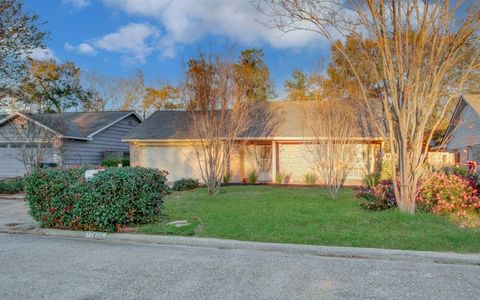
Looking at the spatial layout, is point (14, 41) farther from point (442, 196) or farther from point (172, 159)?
point (442, 196)

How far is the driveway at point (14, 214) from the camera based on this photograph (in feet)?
26.5

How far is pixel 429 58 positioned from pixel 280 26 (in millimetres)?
3352

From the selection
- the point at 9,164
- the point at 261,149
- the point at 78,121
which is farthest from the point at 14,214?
the point at 78,121

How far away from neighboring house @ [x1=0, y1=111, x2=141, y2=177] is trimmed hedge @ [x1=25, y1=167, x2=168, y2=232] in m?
9.82

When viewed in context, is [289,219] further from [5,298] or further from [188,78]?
[188,78]

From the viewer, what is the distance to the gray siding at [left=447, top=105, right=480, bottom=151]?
18344mm

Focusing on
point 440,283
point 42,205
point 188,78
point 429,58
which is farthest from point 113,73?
point 440,283

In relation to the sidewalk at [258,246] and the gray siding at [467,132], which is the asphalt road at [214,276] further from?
the gray siding at [467,132]

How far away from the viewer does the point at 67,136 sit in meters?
18.9

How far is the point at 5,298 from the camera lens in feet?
12.7

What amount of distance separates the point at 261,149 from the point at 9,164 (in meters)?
14.7

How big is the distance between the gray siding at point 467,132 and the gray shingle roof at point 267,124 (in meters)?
6.33

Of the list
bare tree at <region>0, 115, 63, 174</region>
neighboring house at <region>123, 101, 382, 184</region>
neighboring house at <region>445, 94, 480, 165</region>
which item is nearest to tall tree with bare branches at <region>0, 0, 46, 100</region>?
bare tree at <region>0, 115, 63, 174</region>

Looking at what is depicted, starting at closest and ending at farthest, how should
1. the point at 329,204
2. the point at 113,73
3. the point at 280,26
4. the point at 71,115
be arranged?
the point at 280,26 → the point at 329,204 → the point at 71,115 → the point at 113,73
